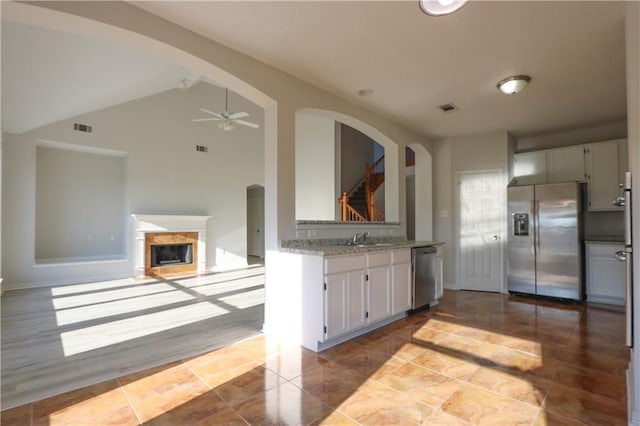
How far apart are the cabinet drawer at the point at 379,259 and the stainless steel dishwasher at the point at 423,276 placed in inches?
22.5

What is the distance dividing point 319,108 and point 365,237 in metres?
1.68

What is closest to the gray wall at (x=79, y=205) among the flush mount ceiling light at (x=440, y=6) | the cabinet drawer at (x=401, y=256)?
the cabinet drawer at (x=401, y=256)

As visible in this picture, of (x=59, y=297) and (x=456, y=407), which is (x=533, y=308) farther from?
(x=59, y=297)

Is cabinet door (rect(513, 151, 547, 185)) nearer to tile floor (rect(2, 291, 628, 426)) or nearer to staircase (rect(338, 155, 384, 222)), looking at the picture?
tile floor (rect(2, 291, 628, 426))

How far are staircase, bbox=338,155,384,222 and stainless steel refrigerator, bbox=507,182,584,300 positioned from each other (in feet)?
10.2

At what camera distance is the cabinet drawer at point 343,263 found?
2832mm

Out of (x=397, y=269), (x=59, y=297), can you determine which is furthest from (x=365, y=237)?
(x=59, y=297)

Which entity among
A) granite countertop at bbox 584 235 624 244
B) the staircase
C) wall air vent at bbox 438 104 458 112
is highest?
wall air vent at bbox 438 104 458 112

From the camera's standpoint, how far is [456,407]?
1.99 m

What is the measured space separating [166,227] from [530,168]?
7.51 metres

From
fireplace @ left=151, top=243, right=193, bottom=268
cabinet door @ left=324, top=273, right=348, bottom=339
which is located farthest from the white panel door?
fireplace @ left=151, top=243, right=193, bottom=268

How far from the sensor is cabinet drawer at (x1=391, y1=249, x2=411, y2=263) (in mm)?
3609

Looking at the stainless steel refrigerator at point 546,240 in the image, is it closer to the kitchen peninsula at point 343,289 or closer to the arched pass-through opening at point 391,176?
the arched pass-through opening at point 391,176

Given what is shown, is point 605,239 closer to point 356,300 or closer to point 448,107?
point 448,107
